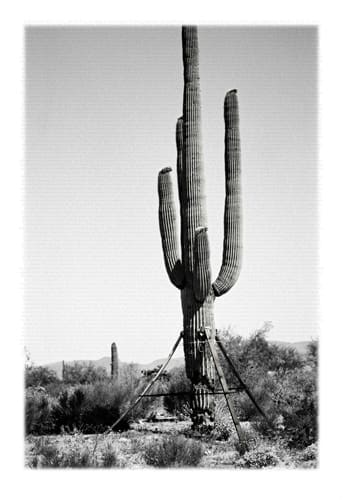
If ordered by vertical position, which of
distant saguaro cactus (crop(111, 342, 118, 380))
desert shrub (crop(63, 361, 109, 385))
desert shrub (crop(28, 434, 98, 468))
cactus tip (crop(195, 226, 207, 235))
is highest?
cactus tip (crop(195, 226, 207, 235))

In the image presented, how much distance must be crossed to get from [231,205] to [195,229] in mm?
913

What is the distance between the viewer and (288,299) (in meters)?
18.0

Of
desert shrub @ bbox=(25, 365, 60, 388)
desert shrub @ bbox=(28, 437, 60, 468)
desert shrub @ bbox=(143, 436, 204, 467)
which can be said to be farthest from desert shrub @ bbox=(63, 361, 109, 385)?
desert shrub @ bbox=(143, 436, 204, 467)

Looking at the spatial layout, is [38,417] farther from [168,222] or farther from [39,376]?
[39,376]

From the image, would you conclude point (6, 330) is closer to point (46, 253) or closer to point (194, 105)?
point (46, 253)

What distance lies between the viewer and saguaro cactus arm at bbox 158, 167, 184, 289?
16344mm

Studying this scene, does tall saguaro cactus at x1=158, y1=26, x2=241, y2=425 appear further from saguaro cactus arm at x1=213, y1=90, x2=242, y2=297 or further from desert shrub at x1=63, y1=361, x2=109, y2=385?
desert shrub at x1=63, y1=361, x2=109, y2=385

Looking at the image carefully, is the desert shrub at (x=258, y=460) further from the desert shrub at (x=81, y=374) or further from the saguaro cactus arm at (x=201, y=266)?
the desert shrub at (x=81, y=374)

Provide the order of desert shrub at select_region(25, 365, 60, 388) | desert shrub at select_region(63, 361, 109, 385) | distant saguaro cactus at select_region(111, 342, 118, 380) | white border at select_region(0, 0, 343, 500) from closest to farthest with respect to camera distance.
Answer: white border at select_region(0, 0, 343, 500), distant saguaro cactus at select_region(111, 342, 118, 380), desert shrub at select_region(25, 365, 60, 388), desert shrub at select_region(63, 361, 109, 385)

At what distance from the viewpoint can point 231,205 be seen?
53.0 feet

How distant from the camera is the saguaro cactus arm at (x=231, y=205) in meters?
16.1

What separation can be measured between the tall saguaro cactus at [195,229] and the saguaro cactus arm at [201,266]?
2cm
